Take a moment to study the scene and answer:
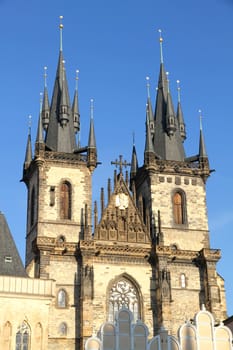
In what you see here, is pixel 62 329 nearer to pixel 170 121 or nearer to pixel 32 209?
pixel 32 209

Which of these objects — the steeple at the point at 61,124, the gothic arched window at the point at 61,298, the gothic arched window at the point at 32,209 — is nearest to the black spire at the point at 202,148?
the steeple at the point at 61,124

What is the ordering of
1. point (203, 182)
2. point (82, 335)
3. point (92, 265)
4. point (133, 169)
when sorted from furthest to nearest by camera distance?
1. point (133, 169)
2. point (203, 182)
3. point (92, 265)
4. point (82, 335)

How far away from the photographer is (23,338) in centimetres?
3050

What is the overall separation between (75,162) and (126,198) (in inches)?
181

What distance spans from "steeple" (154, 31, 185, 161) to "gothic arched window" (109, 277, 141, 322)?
11.1 metres

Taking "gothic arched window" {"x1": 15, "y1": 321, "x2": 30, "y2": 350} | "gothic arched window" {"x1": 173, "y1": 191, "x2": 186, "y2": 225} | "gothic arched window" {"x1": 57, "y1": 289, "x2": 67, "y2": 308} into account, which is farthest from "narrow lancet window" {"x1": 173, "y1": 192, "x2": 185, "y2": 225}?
"gothic arched window" {"x1": 15, "y1": 321, "x2": 30, "y2": 350}

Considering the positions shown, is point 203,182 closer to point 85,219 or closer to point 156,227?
point 156,227

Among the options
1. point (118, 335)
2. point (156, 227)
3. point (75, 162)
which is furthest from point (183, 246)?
point (118, 335)

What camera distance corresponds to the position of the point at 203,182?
52500 mm

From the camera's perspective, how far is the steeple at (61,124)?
2035 inches

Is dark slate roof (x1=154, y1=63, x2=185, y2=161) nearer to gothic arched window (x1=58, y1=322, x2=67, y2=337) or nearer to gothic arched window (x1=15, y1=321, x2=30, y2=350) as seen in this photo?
gothic arched window (x1=58, y1=322, x2=67, y2=337)

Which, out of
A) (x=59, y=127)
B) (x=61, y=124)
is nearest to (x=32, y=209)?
(x=59, y=127)

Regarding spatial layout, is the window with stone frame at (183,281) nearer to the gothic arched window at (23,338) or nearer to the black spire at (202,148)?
the black spire at (202,148)

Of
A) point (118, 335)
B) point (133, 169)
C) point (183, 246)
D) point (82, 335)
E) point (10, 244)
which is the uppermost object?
point (133, 169)
